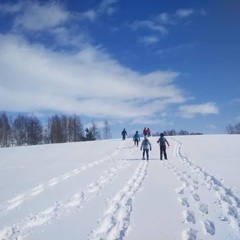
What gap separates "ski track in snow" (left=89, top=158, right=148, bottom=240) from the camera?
22.1 ft

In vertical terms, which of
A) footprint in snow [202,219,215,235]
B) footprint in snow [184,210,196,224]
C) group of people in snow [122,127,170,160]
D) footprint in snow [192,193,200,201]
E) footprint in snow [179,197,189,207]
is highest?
group of people in snow [122,127,170,160]

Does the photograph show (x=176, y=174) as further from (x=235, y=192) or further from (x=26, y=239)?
(x=26, y=239)

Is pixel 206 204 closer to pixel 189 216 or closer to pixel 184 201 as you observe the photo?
pixel 184 201

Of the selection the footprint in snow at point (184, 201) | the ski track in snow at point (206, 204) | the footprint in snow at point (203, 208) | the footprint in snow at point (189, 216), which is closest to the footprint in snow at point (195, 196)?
the ski track in snow at point (206, 204)

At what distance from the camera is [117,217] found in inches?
312

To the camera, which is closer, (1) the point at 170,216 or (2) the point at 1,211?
(1) the point at 170,216

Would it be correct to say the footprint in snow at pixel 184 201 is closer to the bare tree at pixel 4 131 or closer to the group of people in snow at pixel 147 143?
the group of people in snow at pixel 147 143

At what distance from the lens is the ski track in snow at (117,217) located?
6730 millimetres

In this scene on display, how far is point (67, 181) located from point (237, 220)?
8153 millimetres

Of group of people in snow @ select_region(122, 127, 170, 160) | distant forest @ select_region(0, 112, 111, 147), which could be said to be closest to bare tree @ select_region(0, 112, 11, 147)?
distant forest @ select_region(0, 112, 111, 147)

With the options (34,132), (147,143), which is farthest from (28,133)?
(147,143)

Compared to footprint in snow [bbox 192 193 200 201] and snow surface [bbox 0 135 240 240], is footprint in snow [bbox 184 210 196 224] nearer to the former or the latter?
snow surface [bbox 0 135 240 240]

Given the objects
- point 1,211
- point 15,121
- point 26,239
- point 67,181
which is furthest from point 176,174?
point 15,121

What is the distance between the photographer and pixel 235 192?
10.3 meters
